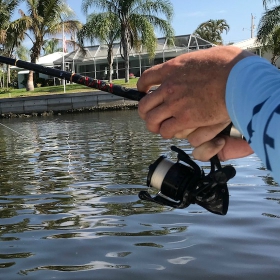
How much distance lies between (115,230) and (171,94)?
3.37 metres

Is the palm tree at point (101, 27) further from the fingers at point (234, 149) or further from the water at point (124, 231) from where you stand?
the fingers at point (234, 149)

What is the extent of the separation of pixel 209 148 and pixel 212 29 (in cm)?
5571

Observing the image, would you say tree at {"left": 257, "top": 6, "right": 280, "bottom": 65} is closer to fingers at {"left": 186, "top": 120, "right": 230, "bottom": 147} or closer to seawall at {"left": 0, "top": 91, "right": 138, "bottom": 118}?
seawall at {"left": 0, "top": 91, "right": 138, "bottom": 118}

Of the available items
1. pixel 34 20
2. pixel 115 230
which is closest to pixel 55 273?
pixel 115 230

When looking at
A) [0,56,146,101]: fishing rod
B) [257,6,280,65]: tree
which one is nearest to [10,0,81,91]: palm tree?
[257,6,280,65]: tree

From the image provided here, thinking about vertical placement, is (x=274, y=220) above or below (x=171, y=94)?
below

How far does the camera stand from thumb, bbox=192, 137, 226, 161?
5.81ft

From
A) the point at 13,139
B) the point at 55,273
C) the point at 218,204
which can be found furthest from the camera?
the point at 13,139

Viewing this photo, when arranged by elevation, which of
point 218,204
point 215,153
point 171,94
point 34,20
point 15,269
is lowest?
point 15,269

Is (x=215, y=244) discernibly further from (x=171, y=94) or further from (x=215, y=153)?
(x=171, y=94)

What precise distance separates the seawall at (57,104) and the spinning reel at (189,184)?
26.8 metres

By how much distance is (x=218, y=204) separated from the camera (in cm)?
203

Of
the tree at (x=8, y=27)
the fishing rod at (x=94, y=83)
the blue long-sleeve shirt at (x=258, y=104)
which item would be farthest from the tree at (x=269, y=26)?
the blue long-sleeve shirt at (x=258, y=104)

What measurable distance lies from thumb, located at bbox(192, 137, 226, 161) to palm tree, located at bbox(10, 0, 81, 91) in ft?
109
